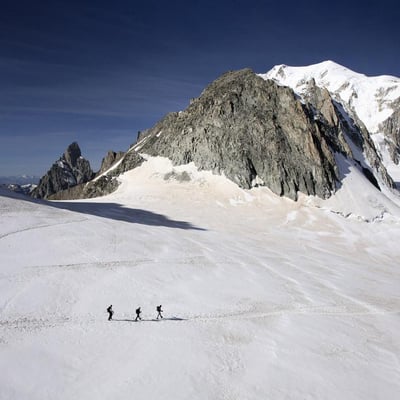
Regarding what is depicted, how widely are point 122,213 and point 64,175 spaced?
474ft

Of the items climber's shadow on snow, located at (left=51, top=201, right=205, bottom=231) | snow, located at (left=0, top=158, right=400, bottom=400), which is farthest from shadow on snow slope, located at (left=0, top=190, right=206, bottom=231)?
snow, located at (left=0, top=158, right=400, bottom=400)

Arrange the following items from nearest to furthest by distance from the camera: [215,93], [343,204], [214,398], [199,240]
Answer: [214,398]
[199,240]
[343,204]
[215,93]

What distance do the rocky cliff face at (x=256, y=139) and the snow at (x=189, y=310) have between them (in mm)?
21440

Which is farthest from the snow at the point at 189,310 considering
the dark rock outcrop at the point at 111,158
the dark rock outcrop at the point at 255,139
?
the dark rock outcrop at the point at 111,158

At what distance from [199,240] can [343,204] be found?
124ft

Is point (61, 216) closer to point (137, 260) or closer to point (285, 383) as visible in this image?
point (137, 260)

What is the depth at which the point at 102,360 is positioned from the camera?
17203mm

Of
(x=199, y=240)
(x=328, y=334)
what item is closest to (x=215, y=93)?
(x=199, y=240)

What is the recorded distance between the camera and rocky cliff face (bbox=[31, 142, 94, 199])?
179 m

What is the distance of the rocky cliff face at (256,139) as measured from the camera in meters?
71.7

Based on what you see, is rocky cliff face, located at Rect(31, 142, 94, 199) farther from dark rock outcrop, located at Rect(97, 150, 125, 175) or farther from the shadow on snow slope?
the shadow on snow slope

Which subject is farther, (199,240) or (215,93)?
(215,93)

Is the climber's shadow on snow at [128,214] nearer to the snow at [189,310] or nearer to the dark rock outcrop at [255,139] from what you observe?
the snow at [189,310]

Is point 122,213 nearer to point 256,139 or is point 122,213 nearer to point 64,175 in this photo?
point 256,139
